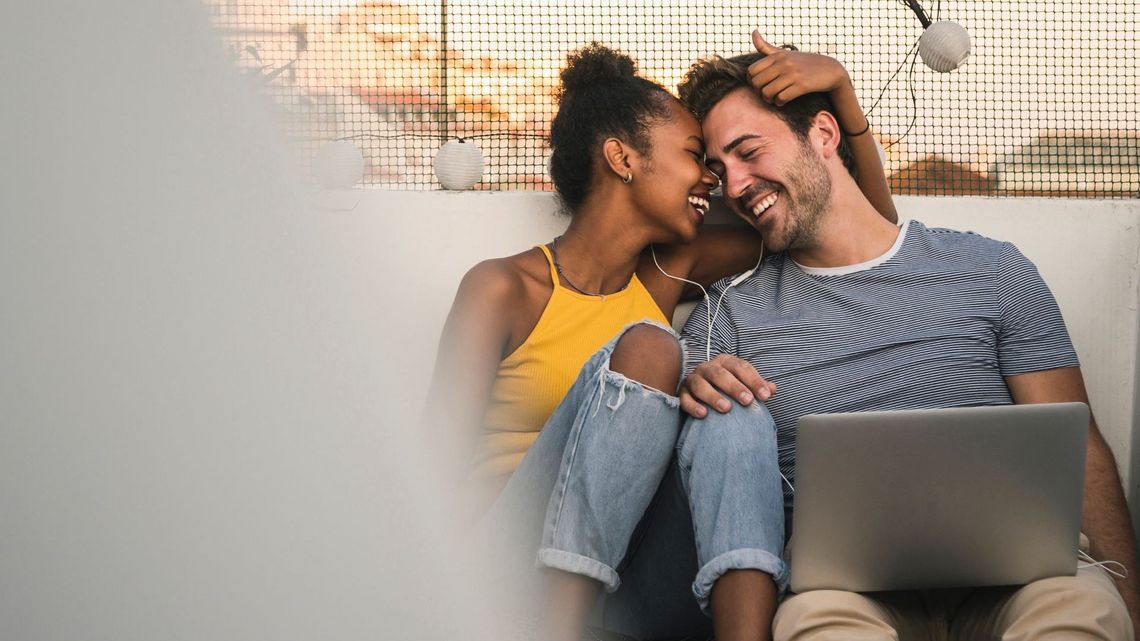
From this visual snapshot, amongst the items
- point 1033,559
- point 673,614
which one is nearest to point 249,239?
point 1033,559

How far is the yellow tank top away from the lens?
66.6 inches

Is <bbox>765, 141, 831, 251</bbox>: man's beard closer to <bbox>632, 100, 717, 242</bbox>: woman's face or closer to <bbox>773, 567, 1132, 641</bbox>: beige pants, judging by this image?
<bbox>632, 100, 717, 242</bbox>: woman's face

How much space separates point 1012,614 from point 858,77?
1.69m

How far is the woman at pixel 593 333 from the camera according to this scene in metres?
1.28

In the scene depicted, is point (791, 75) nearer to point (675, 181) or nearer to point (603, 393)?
point (675, 181)

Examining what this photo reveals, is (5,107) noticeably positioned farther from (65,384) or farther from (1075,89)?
(1075,89)

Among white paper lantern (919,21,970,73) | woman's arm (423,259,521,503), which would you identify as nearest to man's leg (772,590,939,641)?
woman's arm (423,259,521,503)

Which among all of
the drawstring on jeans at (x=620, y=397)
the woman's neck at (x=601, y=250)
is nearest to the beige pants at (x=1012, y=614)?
the drawstring on jeans at (x=620, y=397)

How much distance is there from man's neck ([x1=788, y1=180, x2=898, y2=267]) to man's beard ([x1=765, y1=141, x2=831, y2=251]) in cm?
1

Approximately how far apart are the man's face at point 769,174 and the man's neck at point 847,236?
2cm

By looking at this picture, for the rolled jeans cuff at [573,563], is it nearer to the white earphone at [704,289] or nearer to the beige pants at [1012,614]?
the beige pants at [1012,614]

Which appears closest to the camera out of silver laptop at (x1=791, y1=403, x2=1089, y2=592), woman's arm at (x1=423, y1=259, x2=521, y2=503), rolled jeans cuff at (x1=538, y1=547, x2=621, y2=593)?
silver laptop at (x1=791, y1=403, x2=1089, y2=592)

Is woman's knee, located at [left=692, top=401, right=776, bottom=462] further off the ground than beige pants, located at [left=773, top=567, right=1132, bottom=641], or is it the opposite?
woman's knee, located at [left=692, top=401, right=776, bottom=462]

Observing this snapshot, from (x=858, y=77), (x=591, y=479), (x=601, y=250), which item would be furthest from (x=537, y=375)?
(x=858, y=77)
